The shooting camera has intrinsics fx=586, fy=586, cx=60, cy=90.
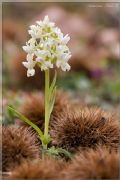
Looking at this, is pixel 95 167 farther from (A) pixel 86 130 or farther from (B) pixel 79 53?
(B) pixel 79 53

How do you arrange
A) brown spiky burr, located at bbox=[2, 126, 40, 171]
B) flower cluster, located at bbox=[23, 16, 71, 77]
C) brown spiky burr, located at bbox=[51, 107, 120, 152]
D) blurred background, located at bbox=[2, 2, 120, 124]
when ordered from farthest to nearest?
blurred background, located at bbox=[2, 2, 120, 124]
brown spiky burr, located at bbox=[51, 107, 120, 152]
flower cluster, located at bbox=[23, 16, 71, 77]
brown spiky burr, located at bbox=[2, 126, 40, 171]

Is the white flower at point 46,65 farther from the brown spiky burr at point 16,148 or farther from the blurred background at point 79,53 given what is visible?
the blurred background at point 79,53

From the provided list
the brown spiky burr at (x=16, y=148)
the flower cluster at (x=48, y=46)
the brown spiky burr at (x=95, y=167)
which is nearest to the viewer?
the brown spiky burr at (x=95, y=167)

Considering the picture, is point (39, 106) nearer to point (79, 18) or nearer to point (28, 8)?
point (79, 18)

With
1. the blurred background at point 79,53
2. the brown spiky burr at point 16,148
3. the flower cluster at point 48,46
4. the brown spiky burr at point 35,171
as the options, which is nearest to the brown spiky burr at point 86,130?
the brown spiky burr at point 16,148

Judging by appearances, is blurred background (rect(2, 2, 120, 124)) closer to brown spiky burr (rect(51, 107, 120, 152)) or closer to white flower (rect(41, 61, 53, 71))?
brown spiky burr (rect(51, 107, 120, 152))

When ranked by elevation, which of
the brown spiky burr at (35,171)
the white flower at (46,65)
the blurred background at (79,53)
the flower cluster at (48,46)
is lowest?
the brown spiky burr at (35,171)

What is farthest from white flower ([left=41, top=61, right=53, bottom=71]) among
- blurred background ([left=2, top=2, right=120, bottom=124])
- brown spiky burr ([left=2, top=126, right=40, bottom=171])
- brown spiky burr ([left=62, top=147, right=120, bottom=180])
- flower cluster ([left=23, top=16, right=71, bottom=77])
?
blurred background ([left=2, top=2, right=120, bottom=124])

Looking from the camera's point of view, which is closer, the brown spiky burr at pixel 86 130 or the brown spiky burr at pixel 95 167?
the brown spiky burr at pixel 95 167
